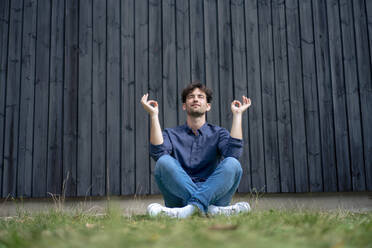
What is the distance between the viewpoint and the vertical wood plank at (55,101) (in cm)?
371

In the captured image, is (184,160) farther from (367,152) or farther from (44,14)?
(44,14)

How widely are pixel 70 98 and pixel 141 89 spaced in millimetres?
790

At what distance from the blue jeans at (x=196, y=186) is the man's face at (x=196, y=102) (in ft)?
1.70

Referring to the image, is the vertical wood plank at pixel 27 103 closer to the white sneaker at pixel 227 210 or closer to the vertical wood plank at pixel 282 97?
the white sneaker at pixel 227 210

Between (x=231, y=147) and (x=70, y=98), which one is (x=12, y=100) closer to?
(x=70, y=98)

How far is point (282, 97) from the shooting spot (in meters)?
3.77

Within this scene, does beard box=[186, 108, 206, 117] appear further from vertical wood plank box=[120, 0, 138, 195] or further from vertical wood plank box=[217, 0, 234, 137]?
vertical wood plank box=[120, 0, 138, 195]

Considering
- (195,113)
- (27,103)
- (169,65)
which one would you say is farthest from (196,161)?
(27,103)

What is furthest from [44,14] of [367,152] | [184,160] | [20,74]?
[367,152]

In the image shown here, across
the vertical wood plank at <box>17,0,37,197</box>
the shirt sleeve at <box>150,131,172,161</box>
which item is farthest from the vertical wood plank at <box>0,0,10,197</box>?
the shirt sleeve at <box>150,131,172,161</box>

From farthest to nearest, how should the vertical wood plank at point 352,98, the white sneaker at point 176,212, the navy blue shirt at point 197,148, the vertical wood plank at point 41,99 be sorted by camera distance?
the vertical wood plank at point 41,99
the vertical wood plank at point 352,98
the navy blue shirt at point 197,148
the white sneaker at point 176,212

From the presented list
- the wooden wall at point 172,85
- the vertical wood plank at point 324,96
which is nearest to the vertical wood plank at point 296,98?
the wooden wall at point 172,85

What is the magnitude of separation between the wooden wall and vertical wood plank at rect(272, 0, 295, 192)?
0.01 metres

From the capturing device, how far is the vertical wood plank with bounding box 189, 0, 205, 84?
3840 millimetres
